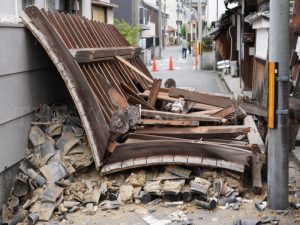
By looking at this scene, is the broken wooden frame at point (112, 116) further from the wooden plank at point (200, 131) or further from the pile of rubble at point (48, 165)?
the pile of rubble at point (48, 165)

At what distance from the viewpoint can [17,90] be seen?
640 centimetres

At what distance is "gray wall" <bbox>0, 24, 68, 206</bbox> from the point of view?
5.99 meters

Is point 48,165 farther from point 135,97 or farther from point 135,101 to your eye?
point 135,97

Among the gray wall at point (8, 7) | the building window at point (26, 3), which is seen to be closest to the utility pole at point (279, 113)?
the gray wall at point (8, 7)

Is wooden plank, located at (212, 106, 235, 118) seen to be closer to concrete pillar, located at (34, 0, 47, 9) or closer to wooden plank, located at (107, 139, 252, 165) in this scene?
wooden plank, located at (107, 139, 252, 165)

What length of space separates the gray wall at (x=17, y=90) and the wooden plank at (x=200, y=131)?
1.64 meters

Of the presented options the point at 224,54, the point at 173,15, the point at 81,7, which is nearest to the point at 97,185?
the point at 81,7

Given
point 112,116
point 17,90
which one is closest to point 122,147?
point 112,116

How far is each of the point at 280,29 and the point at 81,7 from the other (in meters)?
13.7

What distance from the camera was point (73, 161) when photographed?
6.67 m

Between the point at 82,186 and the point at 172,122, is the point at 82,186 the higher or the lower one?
the lower one

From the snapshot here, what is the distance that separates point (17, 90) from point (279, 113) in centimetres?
341

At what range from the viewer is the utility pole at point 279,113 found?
5.50m

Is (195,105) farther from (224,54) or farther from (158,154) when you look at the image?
(224,54)
